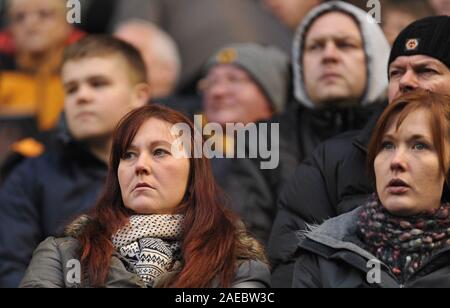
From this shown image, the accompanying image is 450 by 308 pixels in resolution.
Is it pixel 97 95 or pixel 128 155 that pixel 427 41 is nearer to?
pixel 128 155

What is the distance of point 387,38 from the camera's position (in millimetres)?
6062

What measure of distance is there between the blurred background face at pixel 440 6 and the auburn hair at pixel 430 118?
5.96 ft

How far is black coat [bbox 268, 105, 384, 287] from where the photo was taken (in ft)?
15.8

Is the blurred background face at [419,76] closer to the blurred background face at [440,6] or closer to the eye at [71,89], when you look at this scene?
Answer: the blurred background face at [440,6]

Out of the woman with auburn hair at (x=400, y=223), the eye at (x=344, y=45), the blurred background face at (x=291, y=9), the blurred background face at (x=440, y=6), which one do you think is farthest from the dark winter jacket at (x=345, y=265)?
the blurred background face at (x=291, y=9)

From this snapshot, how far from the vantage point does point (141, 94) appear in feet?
19.4

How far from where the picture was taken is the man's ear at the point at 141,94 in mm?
5859

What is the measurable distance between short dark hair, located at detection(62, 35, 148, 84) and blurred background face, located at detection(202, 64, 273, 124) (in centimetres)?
57

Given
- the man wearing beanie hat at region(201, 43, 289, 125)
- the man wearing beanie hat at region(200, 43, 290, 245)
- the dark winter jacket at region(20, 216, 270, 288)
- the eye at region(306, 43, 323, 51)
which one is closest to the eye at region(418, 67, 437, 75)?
the eye at region(306, 43, 323, 51)

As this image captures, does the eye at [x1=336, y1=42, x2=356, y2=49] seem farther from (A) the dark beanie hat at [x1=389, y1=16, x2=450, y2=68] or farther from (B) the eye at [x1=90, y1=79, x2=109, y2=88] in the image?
(B) the eye at [x1=90, y1=79, x2=109, y2=88]

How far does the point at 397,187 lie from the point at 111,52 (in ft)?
Answer: 6.90

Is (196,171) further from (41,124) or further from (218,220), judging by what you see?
(41,124)

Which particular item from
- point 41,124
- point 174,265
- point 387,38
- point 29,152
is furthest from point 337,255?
point 41,124
